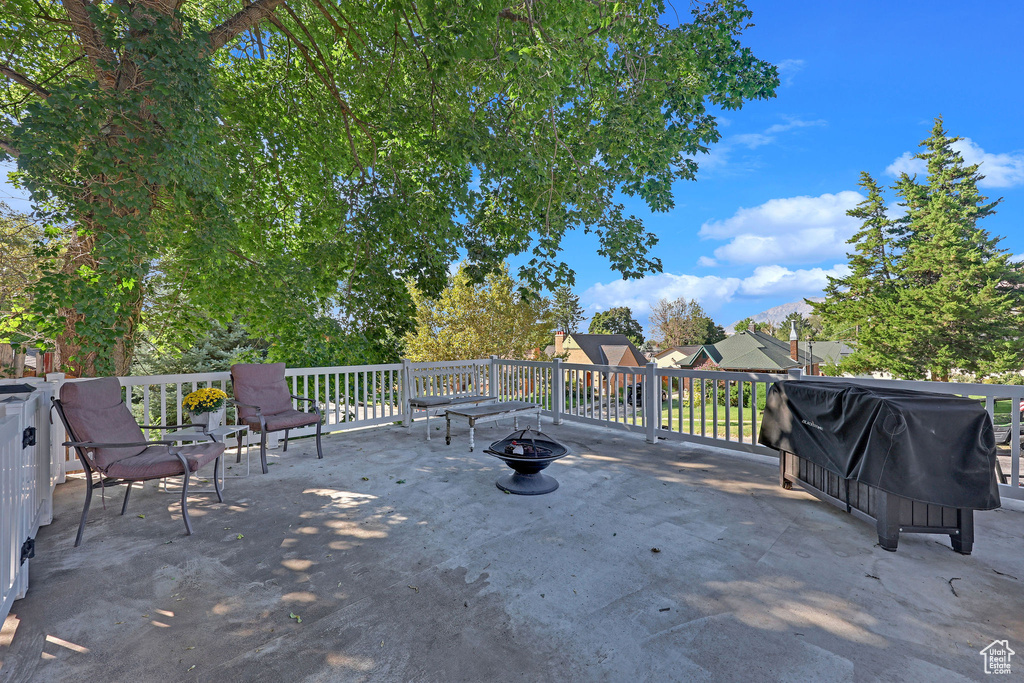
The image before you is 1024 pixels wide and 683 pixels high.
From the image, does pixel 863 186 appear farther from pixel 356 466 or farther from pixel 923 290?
pixel 356 466

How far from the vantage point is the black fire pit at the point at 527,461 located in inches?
134

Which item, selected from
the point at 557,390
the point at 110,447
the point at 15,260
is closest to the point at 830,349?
the point at 557,390

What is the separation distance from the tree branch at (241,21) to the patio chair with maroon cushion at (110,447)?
4599 mm

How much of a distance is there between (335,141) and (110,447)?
20.5 ft

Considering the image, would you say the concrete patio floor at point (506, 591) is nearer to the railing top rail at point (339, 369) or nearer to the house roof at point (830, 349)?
the railing top rail at point (339, 369)

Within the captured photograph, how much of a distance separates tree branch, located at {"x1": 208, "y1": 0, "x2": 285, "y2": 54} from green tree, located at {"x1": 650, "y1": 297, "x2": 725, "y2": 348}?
37.7 metres

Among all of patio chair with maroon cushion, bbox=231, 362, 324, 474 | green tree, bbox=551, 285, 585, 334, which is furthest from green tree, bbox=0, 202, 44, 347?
green tree, bbox=551, 285, 585, 334


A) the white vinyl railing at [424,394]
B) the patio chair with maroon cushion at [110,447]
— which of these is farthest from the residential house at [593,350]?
the patio chair with maroon cushion at [110,447]

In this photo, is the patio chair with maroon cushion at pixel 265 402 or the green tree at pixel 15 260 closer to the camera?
the patio chair with maroon cushion at pixel 265 402

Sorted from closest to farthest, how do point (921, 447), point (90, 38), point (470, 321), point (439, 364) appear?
point (921, 447)
point (90, 38)
point (439, 364)
point (470, 321)

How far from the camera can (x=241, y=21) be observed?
5.38 meters

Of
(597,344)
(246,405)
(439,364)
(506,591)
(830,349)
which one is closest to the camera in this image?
(506,591)

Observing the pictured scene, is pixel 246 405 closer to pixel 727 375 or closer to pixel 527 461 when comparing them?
pixel 527 461

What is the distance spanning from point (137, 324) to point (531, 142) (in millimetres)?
6342
